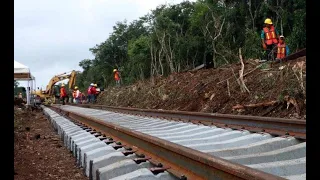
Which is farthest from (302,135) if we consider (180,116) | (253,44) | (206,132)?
(253,44)

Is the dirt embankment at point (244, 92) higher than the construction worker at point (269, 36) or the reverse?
the reverse

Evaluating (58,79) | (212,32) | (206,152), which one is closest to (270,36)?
(206,152)

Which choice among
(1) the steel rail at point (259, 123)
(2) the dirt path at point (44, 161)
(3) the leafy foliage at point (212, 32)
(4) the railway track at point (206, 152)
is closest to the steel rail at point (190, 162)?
(4) the railway track at point (206, 152)

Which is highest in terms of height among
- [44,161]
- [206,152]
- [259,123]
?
[259,123]

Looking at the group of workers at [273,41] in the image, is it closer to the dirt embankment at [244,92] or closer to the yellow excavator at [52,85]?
the dirt embankment at [244,92]

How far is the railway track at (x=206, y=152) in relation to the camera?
106 inches

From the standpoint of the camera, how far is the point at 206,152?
11.7 feet

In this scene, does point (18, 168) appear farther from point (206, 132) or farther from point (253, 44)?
point (253, 44)

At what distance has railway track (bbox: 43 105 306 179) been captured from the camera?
269 centimetres

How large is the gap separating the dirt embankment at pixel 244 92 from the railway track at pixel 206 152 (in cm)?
168

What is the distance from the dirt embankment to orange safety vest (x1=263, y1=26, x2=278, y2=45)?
3.14ft

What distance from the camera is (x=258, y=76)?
9734 mm

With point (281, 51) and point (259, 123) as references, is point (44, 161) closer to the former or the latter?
point (259, 123)

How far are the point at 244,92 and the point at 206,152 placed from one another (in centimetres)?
603
